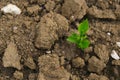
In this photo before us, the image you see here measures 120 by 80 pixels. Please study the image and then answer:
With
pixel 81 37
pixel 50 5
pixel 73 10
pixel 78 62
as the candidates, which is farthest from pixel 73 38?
pixel 50 5

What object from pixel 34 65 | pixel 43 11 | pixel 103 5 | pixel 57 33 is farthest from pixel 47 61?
pixel 103 5

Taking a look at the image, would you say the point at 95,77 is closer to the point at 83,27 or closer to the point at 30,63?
the point at 83,27

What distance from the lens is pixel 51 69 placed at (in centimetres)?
231

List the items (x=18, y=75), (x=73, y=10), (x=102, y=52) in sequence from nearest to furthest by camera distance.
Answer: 1. (x=18, y=75)
2. (x=102, y=52)
3. (x=73, y=10)

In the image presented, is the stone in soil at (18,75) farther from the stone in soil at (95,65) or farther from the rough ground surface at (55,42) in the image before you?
the stone in soil at (95,65)

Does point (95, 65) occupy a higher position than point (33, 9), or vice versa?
point (33, 9)

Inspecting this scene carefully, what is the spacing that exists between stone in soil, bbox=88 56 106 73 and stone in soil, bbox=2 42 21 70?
19.9 inches

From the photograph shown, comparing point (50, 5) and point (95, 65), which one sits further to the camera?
point (50, 5)

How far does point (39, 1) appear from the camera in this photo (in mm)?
2633

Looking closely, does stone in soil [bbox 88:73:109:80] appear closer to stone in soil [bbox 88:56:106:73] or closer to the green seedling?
stone in soil [bbox 88:56:106:73]

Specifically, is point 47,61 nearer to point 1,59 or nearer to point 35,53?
point 35,53

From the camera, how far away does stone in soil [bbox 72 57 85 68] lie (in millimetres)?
2355

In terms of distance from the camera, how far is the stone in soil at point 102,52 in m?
2.39

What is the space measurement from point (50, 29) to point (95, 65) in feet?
1.38
